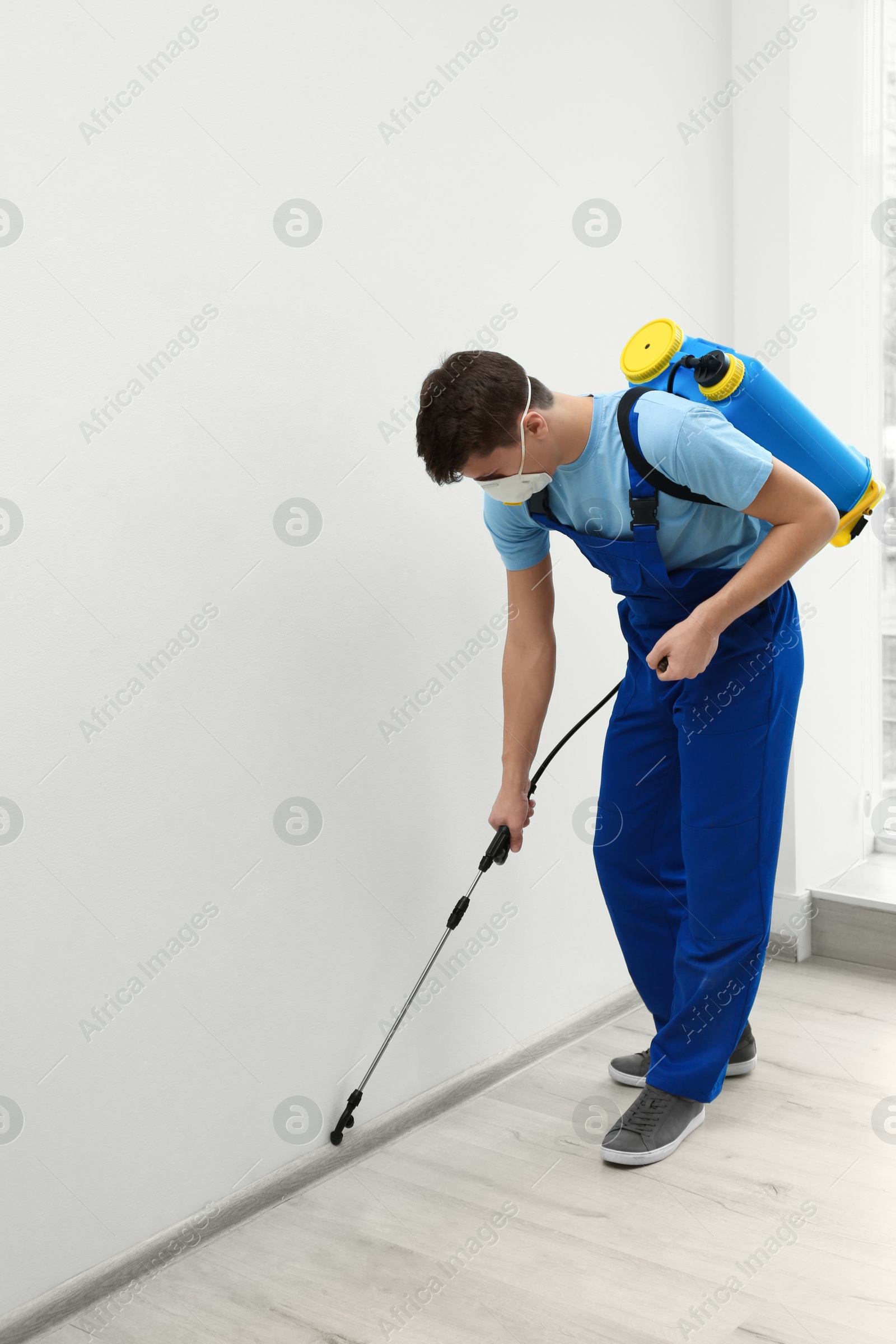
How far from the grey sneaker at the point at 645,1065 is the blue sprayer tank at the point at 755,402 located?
0.99m

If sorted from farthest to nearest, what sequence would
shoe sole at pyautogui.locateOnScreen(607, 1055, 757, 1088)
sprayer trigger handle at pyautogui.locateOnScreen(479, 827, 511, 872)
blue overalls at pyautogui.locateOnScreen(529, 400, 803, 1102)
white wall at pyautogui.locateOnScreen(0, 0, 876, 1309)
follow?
shoe sole at pyautogui.locateOnScreen(607, 1055, 757, 1088), sprayer trigger handle at pyautogui.locateOnScreen(479, 827, 511, 872), blue overalls at pyautogui.locateOnScreen(529, 400, 803, 1102), white wall at pyautogui.locateOnScreen(0, 0, 876, 1309)

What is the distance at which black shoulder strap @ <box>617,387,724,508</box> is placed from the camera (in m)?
1.71

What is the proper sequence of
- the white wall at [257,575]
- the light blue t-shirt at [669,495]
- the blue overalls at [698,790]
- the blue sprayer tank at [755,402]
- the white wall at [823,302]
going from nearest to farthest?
the white wall at [257,575]
the light blue t-shirt at [669,495]
the blue sprayer tank at [755,402]
the blue overalls at [698,790]
the white wall at [823,302]

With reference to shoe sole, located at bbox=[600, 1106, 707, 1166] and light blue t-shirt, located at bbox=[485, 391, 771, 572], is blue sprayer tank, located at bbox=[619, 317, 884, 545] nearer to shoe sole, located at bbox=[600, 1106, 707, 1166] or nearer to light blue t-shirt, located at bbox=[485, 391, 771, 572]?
light blue t-shirt, located at bbox=[485, 391, 771, 572]

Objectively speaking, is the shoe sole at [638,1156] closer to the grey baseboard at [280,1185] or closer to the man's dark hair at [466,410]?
the grey baseboard at [280,1185]

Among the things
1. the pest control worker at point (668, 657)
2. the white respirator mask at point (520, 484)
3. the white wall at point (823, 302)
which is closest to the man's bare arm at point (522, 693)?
the pest control worker at point (668, 657)

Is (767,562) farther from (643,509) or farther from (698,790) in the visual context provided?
(698,790)

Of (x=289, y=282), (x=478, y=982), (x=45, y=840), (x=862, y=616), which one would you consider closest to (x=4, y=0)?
(x=289, y=282)

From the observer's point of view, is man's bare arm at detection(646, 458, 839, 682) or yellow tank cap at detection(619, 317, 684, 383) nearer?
man's bare arm at detection(646, 458, 839, 682)

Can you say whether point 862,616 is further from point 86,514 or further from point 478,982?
point 86,514

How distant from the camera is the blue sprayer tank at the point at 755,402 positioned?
1.77 m

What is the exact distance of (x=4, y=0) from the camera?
1433 mm

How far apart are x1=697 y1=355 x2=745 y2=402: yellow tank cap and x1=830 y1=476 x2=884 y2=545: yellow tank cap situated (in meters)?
0.29

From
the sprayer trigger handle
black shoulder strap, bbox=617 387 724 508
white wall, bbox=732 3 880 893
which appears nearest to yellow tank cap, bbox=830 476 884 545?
black shoulder strap, bbox=617 387 724 508
